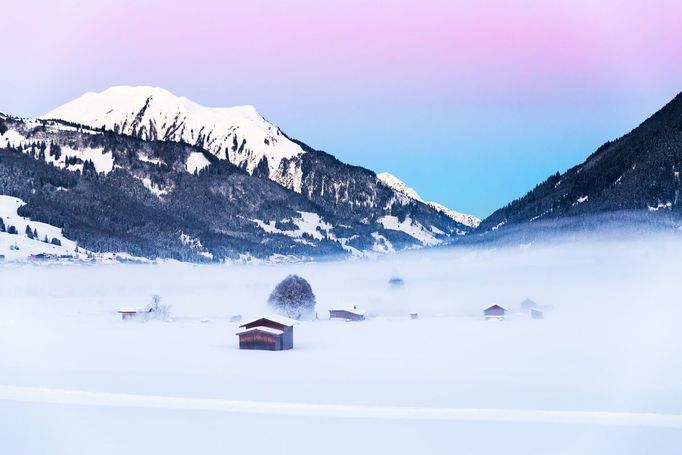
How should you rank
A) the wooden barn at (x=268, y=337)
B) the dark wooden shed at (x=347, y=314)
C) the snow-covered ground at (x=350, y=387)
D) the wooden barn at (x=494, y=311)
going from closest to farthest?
1. the snow-covered ground at (x=350, y=387)
2. the wooden barn at (x=268, y=337)
3. the dark wooden shed at (x=347, y=314)
4. the wooden barn at (x=494, y=311)

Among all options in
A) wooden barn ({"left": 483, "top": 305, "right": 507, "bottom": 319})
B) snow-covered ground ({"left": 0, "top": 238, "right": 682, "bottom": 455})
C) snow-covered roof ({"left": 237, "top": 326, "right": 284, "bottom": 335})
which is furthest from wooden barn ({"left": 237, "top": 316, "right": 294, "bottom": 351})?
wooden barn ({"left": 483, "top": 305, "right": 507, "bottom": 319})

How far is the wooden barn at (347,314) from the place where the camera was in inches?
3642

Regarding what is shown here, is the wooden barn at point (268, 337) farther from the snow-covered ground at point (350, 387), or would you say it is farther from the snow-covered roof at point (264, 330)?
the snow-covered ground at point (350, 387)

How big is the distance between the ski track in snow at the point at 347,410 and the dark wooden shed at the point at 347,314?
6019cm

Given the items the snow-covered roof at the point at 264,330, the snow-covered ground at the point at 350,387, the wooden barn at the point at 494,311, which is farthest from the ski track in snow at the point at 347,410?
the wooden barn at the point at 494,311

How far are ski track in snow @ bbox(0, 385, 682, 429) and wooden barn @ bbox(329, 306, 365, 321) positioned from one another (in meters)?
60.2

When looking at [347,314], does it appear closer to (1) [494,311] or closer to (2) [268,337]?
(1) [494,311]

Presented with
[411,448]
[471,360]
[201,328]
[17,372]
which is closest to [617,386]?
[471,360]

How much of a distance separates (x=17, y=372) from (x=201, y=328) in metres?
36.0

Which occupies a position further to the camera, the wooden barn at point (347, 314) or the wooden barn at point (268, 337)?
the wooden barn at point (347, 314)

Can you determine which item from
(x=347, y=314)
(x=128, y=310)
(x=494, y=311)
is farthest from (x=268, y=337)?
(x=494, y=311)

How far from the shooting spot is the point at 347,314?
9288 cm

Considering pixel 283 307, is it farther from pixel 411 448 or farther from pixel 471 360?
pixel 411 448

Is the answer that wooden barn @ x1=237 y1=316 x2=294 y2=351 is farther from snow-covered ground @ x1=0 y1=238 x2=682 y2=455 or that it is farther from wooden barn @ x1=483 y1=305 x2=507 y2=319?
wooden barn @ x1=483 y1=305 x2=507 y2=319
